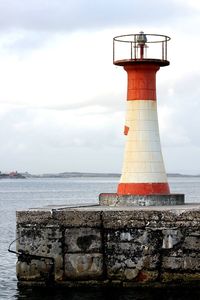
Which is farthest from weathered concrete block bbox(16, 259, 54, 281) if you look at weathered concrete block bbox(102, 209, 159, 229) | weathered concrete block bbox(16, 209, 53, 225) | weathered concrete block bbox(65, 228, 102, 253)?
weathered concrete block bbox(102, 209, 159, 229)

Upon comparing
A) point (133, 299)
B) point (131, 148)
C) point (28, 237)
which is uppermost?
point (131, 148)

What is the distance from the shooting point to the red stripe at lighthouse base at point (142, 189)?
14.8 metres

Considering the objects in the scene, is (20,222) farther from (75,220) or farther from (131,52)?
(131,52)

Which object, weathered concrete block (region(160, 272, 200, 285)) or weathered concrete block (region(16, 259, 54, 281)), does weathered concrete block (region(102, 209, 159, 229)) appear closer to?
weathered concrete block (region(160, 272, 200, 285))

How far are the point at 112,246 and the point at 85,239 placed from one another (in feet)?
1.45

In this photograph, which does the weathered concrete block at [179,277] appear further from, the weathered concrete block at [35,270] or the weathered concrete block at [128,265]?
the weathered concrete block at [35,270]

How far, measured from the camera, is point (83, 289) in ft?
42.1

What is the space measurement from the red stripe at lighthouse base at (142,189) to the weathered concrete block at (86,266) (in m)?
2.30

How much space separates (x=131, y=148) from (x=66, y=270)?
308 cm

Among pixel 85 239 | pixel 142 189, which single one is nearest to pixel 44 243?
pixel 85 239

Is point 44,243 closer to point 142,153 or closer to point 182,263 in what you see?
point 182,263

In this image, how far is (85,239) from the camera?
12867 millimetres

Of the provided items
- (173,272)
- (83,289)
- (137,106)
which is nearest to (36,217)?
(83,289)

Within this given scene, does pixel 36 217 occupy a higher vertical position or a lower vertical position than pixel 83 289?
higher
